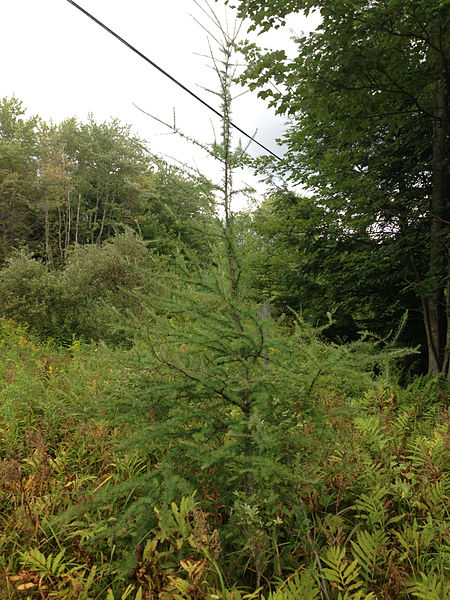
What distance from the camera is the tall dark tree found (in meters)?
3.75

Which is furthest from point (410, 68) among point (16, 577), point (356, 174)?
point (16, 577)

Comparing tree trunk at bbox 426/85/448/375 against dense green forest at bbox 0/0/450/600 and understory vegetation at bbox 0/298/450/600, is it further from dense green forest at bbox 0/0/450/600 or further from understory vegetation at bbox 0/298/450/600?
understory vegetation at bbox 0/298/450/600

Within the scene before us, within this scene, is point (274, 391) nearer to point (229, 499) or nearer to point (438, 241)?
point (229, 499)

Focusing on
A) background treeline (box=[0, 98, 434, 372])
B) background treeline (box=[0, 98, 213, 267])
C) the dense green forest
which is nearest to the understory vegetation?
the dense green forest

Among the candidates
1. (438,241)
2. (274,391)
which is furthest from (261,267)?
(274,391)

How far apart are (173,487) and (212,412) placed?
447 millimetres

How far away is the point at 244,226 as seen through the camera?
7.04ft

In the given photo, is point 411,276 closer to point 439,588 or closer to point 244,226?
point 244,226

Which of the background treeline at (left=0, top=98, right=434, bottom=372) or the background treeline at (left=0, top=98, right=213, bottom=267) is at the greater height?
the background treeline at (left=0, top=98, right=213, bottom=267)

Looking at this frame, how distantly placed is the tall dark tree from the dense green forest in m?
0.03

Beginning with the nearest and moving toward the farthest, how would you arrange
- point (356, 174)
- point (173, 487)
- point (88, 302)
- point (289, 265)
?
point (173, 487) < point (356, 174) < point (289, 265) < point (88, 302)

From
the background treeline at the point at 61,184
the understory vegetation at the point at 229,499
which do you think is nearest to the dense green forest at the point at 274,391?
the understory vegetation at the point at 229,499

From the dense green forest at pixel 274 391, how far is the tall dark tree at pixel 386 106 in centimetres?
3

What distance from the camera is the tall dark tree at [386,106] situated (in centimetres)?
375
